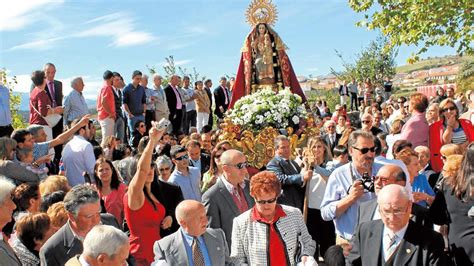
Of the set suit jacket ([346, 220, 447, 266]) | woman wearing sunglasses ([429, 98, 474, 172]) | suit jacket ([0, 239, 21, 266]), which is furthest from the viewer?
woman wearing sunglasses ([429, 98, 474, 172])

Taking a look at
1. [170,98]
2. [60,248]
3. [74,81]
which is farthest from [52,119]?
[60,248]

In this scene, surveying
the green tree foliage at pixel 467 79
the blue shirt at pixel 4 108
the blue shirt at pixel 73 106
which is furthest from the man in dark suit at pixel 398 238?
the green tree foliage at pixel 467 79

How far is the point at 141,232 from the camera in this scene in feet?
17.0

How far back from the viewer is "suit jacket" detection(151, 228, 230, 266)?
4.36m

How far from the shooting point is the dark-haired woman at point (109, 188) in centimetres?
600

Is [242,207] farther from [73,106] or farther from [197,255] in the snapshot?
[73,106]

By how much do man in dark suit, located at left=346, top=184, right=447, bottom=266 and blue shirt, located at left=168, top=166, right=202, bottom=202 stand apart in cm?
313

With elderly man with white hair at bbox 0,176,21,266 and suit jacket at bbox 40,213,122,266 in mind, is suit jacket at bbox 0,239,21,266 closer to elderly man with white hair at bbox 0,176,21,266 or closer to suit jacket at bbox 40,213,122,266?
elderly man with white hair at bbox 0,176,21,266

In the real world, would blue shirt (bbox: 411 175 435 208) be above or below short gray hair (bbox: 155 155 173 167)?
below

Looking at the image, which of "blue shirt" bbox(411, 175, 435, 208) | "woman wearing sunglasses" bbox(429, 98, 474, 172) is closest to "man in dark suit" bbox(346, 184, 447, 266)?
"blue shirt" bbox(411, 175, 435, 208)

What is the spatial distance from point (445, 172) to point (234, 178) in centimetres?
213

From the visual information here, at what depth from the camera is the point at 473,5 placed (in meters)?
15.8

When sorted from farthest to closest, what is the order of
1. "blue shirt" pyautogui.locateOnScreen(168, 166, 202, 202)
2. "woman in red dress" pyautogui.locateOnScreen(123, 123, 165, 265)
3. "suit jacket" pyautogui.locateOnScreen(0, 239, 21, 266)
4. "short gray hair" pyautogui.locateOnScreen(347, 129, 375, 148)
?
1. "blue shirt" pyautogui.locateOnScreen(168, 166, 202, 202)
2. "short gray hair" pyautogui.locateOnScreen(347, 129, 375, 148)
3. "woman in red dress" pyautogui.locateOnScreen(123, 123, 165, 265)
4. "suit jacket" pyautogui.locateOnScreen(0, 239, 21, 266)

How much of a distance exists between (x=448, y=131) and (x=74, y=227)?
593 centimetres
